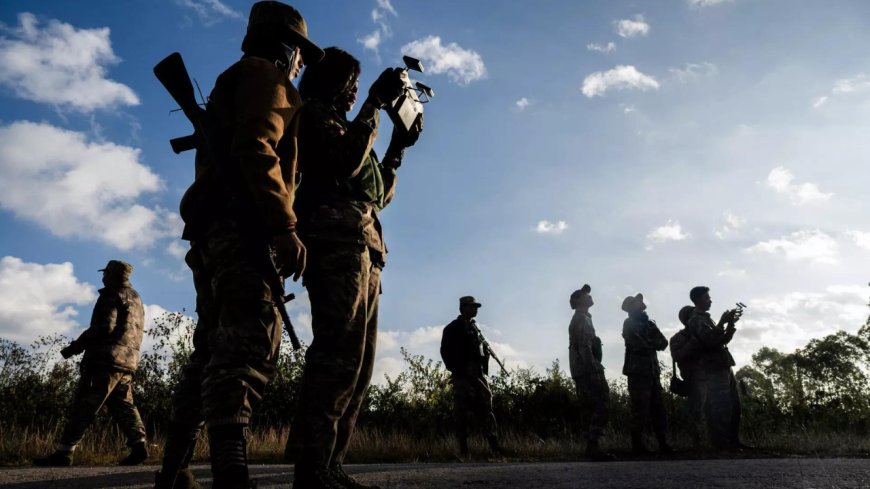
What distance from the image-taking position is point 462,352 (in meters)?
8.94

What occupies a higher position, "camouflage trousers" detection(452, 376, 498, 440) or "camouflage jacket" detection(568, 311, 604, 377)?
"camouflage jacket" detection(568, 311, 604, 377)

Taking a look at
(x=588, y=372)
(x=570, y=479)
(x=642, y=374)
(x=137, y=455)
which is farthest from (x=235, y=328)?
(x=642, y=374)

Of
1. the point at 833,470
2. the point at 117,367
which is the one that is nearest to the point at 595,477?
the point at 833,470

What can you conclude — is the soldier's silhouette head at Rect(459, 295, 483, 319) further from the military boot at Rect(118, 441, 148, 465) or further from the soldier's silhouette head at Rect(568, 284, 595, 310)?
the military boot at Rect(118, 441, 148, 465)

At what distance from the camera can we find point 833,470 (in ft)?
13.9

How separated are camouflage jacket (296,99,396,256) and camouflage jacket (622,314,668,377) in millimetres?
7292

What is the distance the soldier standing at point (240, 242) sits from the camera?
2.24m

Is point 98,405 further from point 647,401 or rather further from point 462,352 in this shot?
point 647,401

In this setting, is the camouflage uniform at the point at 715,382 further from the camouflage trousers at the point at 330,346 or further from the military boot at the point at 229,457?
the military boot at the point at 229,457

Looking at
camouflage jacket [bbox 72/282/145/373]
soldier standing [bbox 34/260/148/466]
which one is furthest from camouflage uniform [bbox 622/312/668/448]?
camouflage jacket [bbox 72/282/145/373]

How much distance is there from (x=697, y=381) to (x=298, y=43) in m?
8.72

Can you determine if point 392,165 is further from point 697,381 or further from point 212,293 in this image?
point 697,381

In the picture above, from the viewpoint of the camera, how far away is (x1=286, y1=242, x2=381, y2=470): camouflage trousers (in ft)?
8.53

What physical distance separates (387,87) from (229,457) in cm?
219
